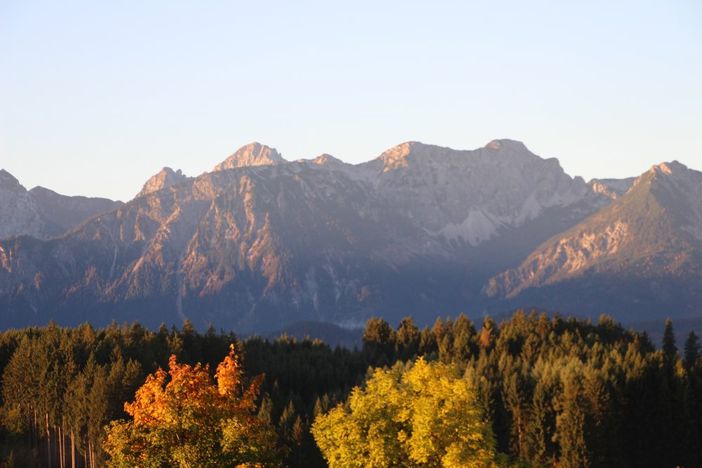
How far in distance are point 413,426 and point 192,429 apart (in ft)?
72.4

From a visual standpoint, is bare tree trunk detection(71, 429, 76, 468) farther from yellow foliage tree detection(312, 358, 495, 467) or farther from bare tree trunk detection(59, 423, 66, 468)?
yellow foliage tree detection(312, 358, 495, 467)

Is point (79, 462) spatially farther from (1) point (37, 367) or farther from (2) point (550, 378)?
(2) point (550, 378)

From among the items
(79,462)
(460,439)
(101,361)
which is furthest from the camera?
(101,361)

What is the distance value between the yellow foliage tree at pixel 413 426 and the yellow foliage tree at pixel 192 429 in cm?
1451

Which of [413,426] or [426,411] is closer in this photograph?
[426,411]

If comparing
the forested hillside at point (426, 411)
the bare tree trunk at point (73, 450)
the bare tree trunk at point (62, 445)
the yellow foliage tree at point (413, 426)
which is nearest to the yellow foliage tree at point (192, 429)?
the forested hillside at point (426, 411)

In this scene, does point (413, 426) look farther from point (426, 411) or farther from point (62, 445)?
point (62, 445)

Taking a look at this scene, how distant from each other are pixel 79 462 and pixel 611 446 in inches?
2941

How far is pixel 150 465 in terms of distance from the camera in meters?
82.7

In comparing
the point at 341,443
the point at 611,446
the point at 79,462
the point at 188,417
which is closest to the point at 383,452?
the point at 341,443

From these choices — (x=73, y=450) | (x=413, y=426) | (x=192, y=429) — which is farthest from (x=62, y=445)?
(x=192, y=429)

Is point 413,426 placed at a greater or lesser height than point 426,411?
lesser

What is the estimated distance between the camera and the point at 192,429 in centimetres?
8362

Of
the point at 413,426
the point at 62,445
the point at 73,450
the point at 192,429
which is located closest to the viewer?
the point at 192,429
